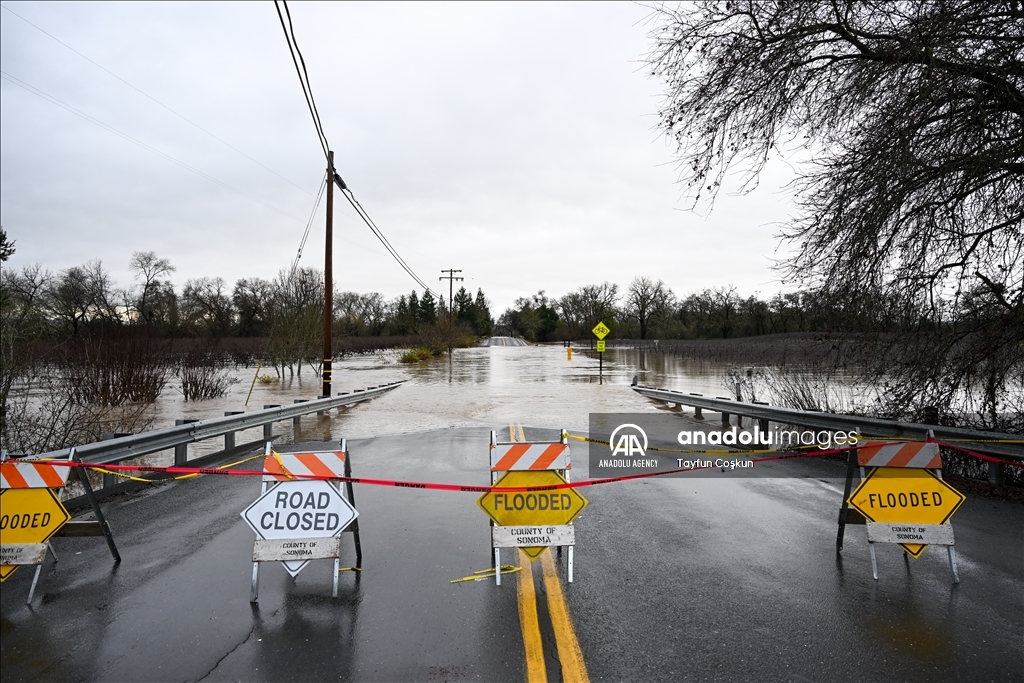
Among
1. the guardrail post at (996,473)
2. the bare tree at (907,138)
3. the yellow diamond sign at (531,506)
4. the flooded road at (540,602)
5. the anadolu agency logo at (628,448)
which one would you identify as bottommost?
the anadolu agency logo at (628,448)

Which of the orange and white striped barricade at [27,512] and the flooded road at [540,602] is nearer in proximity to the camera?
the flooded road at [540,602]

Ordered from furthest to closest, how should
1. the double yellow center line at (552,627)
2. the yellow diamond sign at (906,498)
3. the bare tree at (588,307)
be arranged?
1. the bare tree at (588,307)
2. the yellow diamond sign at (906,498)
3. the double yellow center line at (552,627)

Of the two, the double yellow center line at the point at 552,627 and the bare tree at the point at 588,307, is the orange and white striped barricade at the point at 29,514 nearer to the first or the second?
the double yellow center line at the point at 552,627

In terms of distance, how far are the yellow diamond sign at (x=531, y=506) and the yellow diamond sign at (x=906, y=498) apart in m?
2.51

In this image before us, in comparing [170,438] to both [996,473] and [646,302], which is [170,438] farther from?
[646,302]

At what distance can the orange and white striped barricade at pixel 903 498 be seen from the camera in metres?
5.38

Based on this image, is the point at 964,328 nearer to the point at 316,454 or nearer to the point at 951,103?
the point at 951,103

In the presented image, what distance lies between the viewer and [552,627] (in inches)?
167

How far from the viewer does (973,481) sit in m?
8.53

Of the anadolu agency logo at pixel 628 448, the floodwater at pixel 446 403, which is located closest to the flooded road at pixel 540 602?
the anadolu agency logo at pixel 628 448

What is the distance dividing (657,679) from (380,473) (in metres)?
6.32

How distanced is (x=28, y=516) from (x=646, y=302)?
122 meters

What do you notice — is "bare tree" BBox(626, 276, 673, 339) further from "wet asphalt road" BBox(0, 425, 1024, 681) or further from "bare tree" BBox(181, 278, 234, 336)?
"wet asphalt road" BBox(0, 425, 1024, 681)

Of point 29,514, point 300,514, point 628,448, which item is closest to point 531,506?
point 300,514
